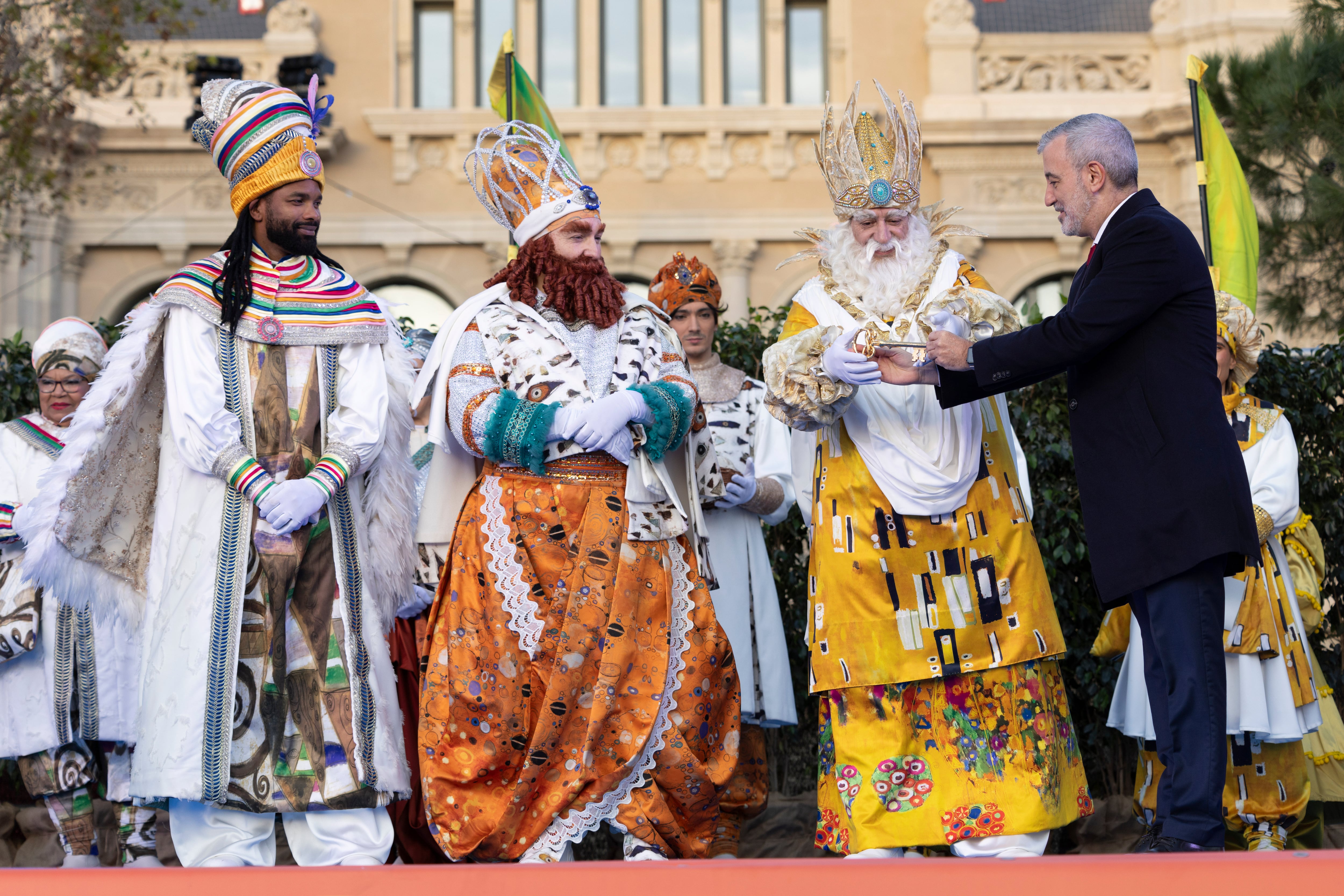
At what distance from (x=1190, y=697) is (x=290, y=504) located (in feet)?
6.94

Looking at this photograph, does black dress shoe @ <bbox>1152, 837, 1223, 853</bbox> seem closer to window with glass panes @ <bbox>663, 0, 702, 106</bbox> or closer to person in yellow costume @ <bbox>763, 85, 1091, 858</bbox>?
person in yellow costume @ <bbox>763, 85, 1091, 858</bbox>

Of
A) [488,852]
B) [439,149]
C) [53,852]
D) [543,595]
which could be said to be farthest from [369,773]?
[439,149]

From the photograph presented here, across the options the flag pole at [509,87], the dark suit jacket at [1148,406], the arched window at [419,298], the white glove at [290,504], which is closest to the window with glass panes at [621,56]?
the arched window at [419,298]

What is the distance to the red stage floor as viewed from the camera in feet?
7.37

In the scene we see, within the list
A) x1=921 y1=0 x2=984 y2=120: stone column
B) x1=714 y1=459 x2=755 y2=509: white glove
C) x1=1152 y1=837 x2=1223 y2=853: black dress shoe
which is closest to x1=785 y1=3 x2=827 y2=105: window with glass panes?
x1=921 y1=0 x2=984 y2=120: stone column

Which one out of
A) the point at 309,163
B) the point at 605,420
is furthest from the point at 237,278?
the point at 605,420

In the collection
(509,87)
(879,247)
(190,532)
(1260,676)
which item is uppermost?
(509,87)

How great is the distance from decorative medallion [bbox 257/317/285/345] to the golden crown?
5.01ft

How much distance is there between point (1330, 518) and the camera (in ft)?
17.5

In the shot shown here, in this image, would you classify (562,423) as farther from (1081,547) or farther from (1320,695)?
(1320,695)

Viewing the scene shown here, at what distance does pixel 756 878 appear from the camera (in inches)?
93.0

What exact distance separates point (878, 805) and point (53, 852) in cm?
295

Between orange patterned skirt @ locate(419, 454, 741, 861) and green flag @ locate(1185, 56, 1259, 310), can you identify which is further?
green flag @ locate(1185, 56, 1259, 310)

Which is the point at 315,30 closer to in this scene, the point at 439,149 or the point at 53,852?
the point at 439,149
